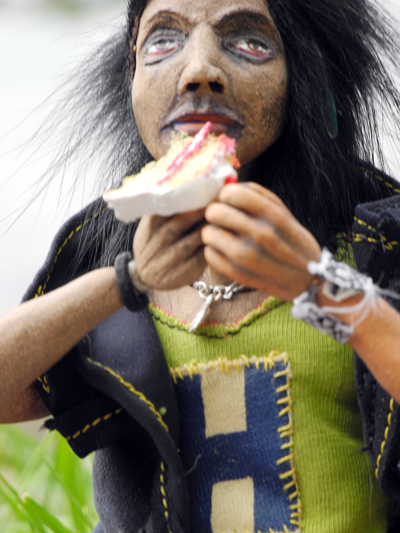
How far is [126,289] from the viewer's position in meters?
0.92

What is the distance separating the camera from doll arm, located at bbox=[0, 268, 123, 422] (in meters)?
0.93

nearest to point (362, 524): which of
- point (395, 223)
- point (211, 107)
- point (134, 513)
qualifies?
Result: point (134, 513)

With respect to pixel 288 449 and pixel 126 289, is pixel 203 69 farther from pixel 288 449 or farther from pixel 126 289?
pixel 288 449

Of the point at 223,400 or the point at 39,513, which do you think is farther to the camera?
the point at 39,513

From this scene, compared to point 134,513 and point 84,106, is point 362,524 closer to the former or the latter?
point 134,513

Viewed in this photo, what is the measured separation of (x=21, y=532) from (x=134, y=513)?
27.4 inches

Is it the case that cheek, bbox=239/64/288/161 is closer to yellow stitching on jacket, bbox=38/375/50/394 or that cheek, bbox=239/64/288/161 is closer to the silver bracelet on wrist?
the silver bracelet on wrist

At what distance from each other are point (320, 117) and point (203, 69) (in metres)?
0.24

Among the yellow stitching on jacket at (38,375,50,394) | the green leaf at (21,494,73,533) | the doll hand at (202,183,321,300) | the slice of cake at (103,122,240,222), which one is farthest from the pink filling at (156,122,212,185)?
the green leaf at (21,494,73,533)

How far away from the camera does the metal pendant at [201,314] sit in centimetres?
112

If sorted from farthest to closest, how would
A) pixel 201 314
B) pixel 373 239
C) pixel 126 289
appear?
1. pixel 201 314
2. pixel 373 239
3. pixel 126 289

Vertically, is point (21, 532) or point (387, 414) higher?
point (387, 414)

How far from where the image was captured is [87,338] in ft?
3.79

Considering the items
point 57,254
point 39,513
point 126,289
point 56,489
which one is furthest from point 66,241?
point 56,489
